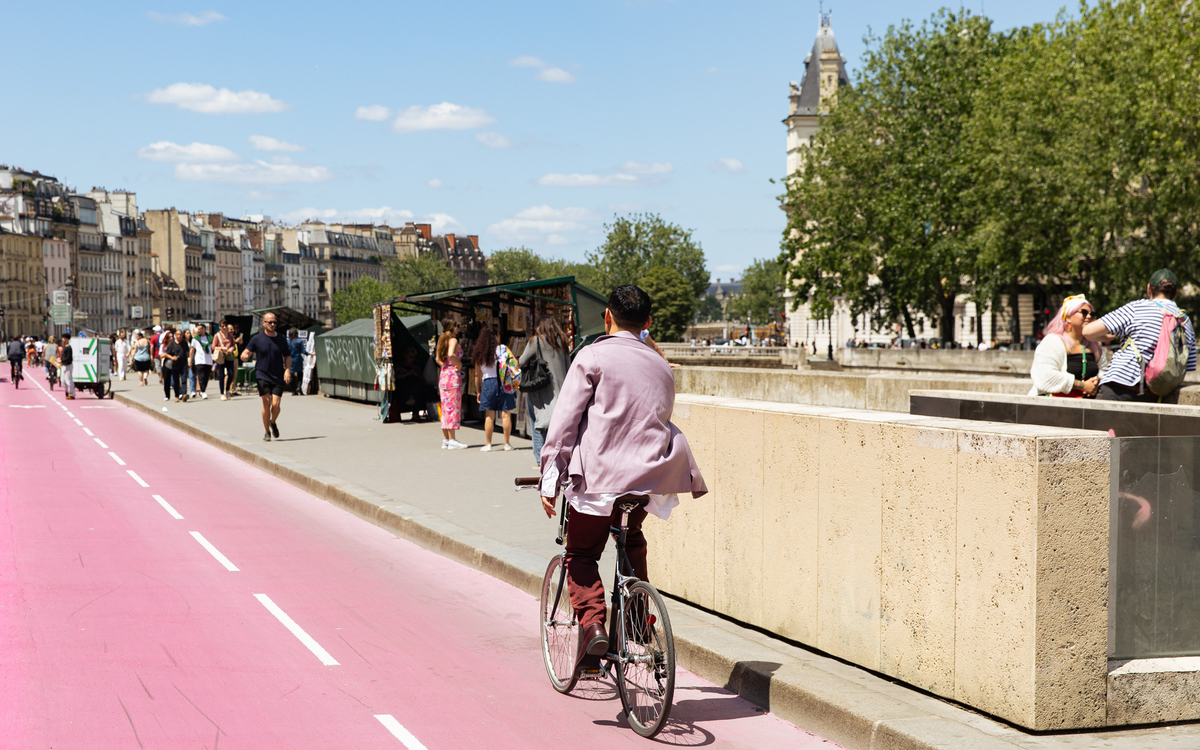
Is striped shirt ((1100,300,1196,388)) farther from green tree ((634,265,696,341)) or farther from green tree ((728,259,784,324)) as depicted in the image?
green tree ((728,259,784,324))

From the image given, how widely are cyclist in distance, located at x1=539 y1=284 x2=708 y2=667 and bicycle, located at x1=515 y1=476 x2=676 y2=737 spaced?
0.08 m

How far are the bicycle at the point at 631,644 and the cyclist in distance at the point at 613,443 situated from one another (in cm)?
8

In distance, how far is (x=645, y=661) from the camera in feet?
17.3

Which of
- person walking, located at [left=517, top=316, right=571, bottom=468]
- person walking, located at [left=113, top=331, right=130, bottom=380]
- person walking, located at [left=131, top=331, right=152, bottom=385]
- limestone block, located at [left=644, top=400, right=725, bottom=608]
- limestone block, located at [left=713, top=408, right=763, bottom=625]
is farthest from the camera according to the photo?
person walking, located at [left=113, top=331, right=130, bottom=380]

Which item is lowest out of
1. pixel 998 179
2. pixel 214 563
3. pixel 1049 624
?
pixel 214 563

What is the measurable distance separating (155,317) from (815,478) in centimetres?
16573

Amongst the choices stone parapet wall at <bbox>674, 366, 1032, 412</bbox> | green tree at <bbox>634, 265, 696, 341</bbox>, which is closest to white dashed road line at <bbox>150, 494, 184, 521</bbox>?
stone parapet wall at <bbox>674, 366, 1032, 412</bbox>

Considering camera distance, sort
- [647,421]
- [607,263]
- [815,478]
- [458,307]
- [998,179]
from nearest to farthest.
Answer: [647,421] < [815,478] < [458,307] < [998,179] < [607,263]

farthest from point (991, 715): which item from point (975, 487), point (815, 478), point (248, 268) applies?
point (248, 268)

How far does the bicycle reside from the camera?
16.8 ft

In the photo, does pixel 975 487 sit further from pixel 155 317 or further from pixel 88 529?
pixel 155 317

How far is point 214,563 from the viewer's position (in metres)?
9.60

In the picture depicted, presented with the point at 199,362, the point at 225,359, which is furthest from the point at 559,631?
the point at 199,362

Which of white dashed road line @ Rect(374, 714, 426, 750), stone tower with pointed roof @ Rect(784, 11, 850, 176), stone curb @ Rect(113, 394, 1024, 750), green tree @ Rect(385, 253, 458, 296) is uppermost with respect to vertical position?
stone tower with pointed roof @ Rect(784, 11, 850, 176)
